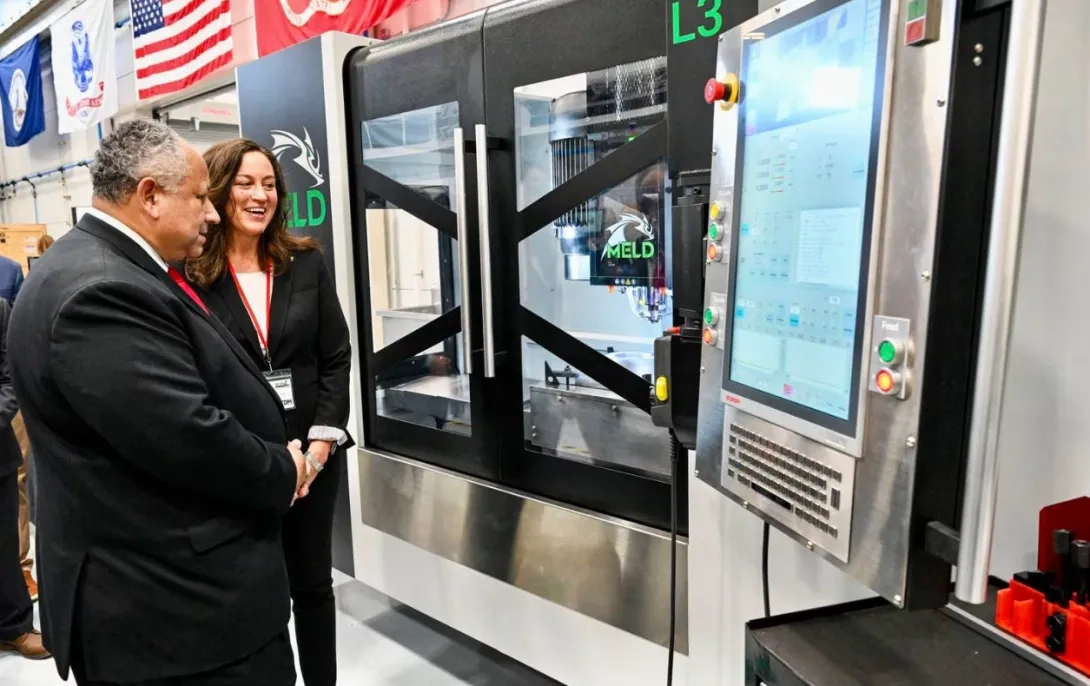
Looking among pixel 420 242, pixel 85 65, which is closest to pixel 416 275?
pixel 420 242

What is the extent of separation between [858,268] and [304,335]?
1.35 meters

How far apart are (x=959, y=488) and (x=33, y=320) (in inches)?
51.9

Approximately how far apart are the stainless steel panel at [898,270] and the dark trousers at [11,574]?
2.73m

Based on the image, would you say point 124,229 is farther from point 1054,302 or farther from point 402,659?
point 402,659

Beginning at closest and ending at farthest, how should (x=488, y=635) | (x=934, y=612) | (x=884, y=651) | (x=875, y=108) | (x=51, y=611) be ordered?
(x=875, y=108), (x=884, y=651), (x=934, y=612), (x=51, y=611), (x=488, y=635)

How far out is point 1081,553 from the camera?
2.96 feet

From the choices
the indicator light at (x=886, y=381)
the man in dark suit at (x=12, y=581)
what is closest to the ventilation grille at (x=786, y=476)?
the indicator light at (x=886, y=381)

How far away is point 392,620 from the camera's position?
2785 millimetres

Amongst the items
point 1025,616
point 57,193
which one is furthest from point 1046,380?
point 57,193

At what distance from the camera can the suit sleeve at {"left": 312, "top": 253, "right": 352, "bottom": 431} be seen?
190 centimetres

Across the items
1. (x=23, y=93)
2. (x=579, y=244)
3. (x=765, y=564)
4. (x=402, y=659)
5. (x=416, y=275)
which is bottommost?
(x=402, y=659)

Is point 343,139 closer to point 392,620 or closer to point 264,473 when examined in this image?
point 264,473

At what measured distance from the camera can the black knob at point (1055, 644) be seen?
0.91 meters

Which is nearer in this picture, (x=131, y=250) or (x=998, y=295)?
(x=998, y=295)
